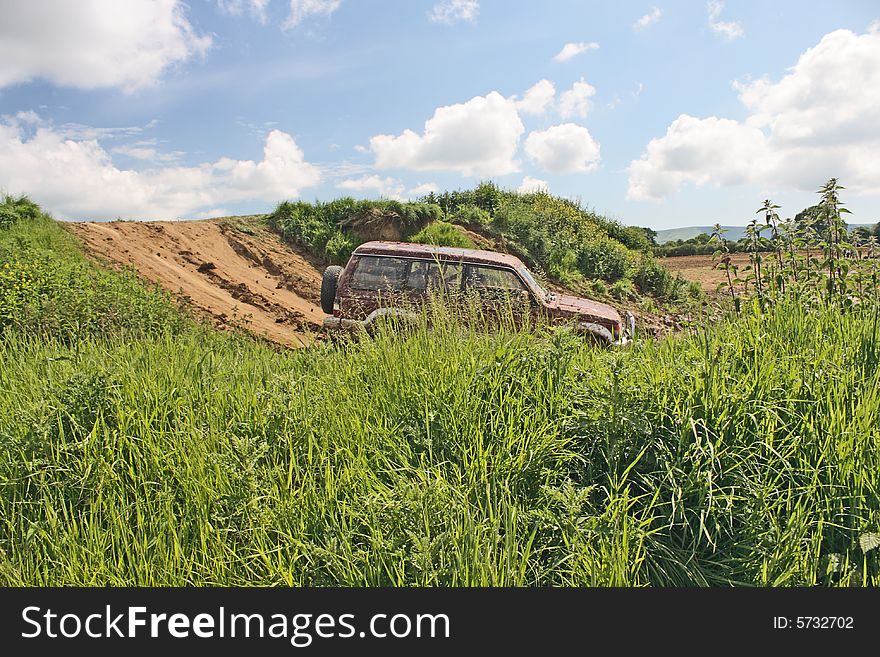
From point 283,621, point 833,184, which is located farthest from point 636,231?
point 283,621

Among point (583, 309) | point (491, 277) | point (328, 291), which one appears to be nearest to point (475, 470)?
point (491, 277)

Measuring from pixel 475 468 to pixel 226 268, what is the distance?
15.4m

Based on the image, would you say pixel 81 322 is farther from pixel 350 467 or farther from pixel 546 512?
pixel 546 512

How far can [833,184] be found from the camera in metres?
5.39

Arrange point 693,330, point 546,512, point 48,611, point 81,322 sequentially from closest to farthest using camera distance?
point 48,611, point 546,512, point 693,330, point 81,322

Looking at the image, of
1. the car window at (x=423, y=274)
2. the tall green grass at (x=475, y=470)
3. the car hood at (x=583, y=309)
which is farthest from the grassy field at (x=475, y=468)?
the car window at (x=423, y=274)

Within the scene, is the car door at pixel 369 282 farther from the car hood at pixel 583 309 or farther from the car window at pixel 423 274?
the car hood at pixel 583 309

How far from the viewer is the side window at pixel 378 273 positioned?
30.2ft

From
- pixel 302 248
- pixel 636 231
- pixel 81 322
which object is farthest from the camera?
pixel 636 231

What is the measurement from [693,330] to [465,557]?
3.46 metres

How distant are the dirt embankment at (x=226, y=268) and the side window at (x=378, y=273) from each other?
233cm

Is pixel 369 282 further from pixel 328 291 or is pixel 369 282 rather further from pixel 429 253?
pixel 328 291

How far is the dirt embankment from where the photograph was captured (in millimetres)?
13344

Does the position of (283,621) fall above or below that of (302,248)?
below
